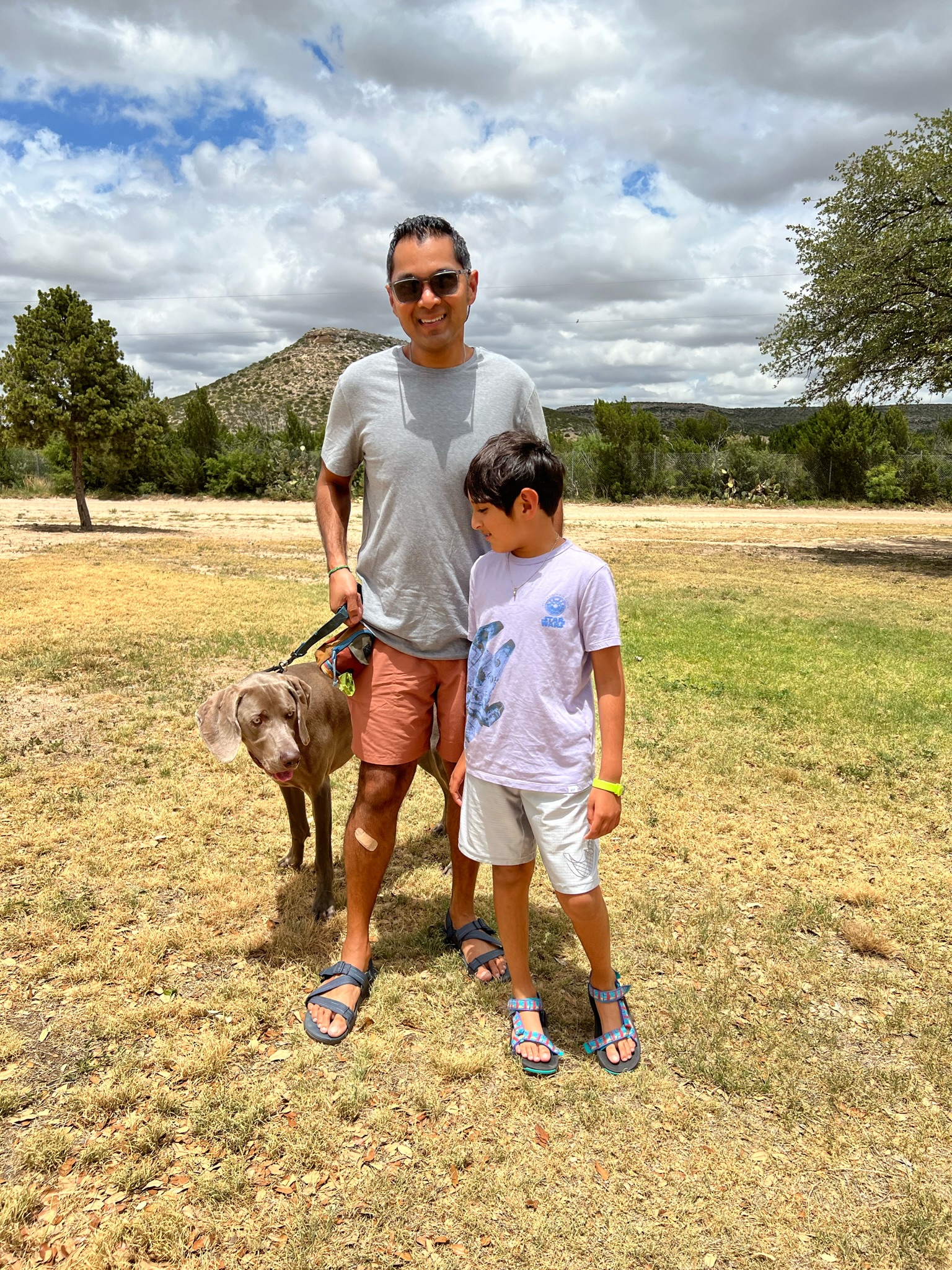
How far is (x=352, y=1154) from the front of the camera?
7.91 ft

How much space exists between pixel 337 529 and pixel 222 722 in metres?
0.91

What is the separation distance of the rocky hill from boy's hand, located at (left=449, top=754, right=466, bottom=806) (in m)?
82.9

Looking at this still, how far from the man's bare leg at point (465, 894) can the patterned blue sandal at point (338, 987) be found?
43 centimetres

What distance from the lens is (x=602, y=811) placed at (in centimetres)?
247

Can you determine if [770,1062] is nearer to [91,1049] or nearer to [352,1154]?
[352,1154]

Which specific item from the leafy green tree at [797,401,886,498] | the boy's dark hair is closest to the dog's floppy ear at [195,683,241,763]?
the boy's dark hair

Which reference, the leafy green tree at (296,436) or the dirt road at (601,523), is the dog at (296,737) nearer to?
the dirt road at (601,523)

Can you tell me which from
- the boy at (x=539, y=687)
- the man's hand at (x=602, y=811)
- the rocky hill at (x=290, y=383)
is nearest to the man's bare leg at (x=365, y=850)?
the boy at (x=539, y=687)

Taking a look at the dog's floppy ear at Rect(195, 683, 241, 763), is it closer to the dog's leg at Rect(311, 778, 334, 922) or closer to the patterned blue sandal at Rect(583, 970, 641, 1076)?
the dog's leg at Rect(311, 778, 334, 922)

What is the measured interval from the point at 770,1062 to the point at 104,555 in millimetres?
16510

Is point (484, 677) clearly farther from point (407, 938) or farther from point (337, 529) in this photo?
point (407, 938)

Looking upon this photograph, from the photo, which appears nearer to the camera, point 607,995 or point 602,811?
point 602,811

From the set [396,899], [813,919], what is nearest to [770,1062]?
[813,919]

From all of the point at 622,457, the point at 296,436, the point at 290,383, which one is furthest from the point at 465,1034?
the point at 290,383
